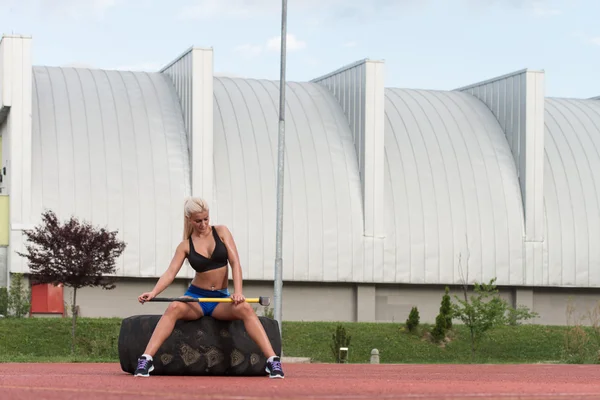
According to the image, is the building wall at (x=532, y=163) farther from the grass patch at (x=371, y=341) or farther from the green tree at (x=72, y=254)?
the green tree at (x=72, y=254)

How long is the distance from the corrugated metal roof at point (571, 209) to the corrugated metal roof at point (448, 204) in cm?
146

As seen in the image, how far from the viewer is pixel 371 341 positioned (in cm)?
3688

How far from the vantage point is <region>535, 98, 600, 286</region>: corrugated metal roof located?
4575cm

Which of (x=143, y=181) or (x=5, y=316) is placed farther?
(x=143, y=181)

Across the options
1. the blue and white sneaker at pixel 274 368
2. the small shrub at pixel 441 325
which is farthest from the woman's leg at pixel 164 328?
the small shrub at pixel 441 325

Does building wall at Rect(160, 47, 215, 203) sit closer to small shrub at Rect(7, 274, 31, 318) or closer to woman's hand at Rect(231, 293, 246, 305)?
small shrub at Rect(7, 274, 31, 318)

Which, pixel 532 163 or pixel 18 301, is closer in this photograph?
pixel 18 301

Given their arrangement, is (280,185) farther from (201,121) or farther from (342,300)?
(342,300)

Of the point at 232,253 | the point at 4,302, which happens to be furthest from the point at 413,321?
the point at 232,253

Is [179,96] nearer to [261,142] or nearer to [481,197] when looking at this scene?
[261,142]

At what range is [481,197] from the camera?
4534cm

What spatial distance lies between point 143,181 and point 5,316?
7.26 meters

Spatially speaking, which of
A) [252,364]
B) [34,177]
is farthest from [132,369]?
[34,177]

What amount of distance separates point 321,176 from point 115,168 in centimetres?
729
